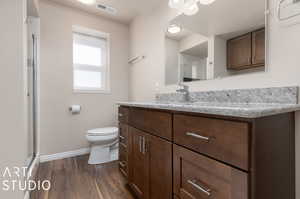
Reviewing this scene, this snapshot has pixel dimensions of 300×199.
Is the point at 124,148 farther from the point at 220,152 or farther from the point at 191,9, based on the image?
the point at 191,9

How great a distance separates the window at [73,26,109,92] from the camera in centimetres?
249

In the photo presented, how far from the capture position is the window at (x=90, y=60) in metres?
2.49

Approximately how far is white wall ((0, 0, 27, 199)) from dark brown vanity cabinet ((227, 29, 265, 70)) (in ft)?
5.37

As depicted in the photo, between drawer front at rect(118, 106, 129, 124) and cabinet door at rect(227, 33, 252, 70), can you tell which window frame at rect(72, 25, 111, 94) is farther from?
cabinet door at rect(227, 33, 252, 70)

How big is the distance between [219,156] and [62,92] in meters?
2.32

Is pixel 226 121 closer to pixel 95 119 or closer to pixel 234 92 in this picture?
pixel 234 92

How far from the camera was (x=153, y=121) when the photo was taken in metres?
1.07

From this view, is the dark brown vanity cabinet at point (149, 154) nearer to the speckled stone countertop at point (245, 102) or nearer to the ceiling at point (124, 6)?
the speckled stone countertop at point (245, 102)

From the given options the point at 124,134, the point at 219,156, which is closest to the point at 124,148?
the point at 124,134

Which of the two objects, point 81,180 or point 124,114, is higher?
point 124,114

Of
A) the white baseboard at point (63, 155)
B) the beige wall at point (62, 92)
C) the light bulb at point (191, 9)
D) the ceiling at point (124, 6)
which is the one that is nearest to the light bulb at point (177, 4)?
the light bulb at point (191, 9)

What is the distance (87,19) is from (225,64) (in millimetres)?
2287

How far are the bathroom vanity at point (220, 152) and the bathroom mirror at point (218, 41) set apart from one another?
453 mm

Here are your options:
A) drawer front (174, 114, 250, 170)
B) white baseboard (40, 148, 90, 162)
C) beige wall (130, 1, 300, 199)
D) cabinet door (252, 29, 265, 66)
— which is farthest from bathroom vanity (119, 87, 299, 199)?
white baseboard (40, 148, 90, 162)
